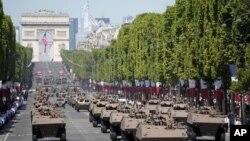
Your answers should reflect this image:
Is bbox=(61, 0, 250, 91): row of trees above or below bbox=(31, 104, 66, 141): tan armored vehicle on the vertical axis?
above

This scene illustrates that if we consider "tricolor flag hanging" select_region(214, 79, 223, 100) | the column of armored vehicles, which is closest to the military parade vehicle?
the column of armored vehicles

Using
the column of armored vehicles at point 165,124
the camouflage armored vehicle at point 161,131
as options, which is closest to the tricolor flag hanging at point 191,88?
the column of armored vehicles at point 165,124

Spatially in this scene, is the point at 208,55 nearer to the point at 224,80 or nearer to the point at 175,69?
the point at 224,80

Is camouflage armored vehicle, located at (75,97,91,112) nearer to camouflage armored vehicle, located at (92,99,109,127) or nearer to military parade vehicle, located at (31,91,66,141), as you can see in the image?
camouflage armored vehicle, located at (92,99,109,127)

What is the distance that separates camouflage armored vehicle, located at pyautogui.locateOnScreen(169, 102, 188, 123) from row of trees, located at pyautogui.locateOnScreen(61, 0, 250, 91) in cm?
338

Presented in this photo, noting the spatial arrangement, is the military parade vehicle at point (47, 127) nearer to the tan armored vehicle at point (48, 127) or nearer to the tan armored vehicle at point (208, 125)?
the tan armored vehicle at point (48, 127)

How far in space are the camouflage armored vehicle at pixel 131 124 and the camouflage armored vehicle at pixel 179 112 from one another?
9.46 metres

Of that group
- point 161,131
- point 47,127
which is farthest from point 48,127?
point 161,131

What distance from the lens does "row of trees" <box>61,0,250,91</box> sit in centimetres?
5766

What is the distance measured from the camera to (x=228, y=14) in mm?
64000

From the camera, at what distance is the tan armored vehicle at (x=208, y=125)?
47906 mm

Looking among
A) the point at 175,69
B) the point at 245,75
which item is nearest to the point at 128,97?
the point at 175,69

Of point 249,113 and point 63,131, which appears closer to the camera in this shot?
point 63,131

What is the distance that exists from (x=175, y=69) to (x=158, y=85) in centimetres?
1502
